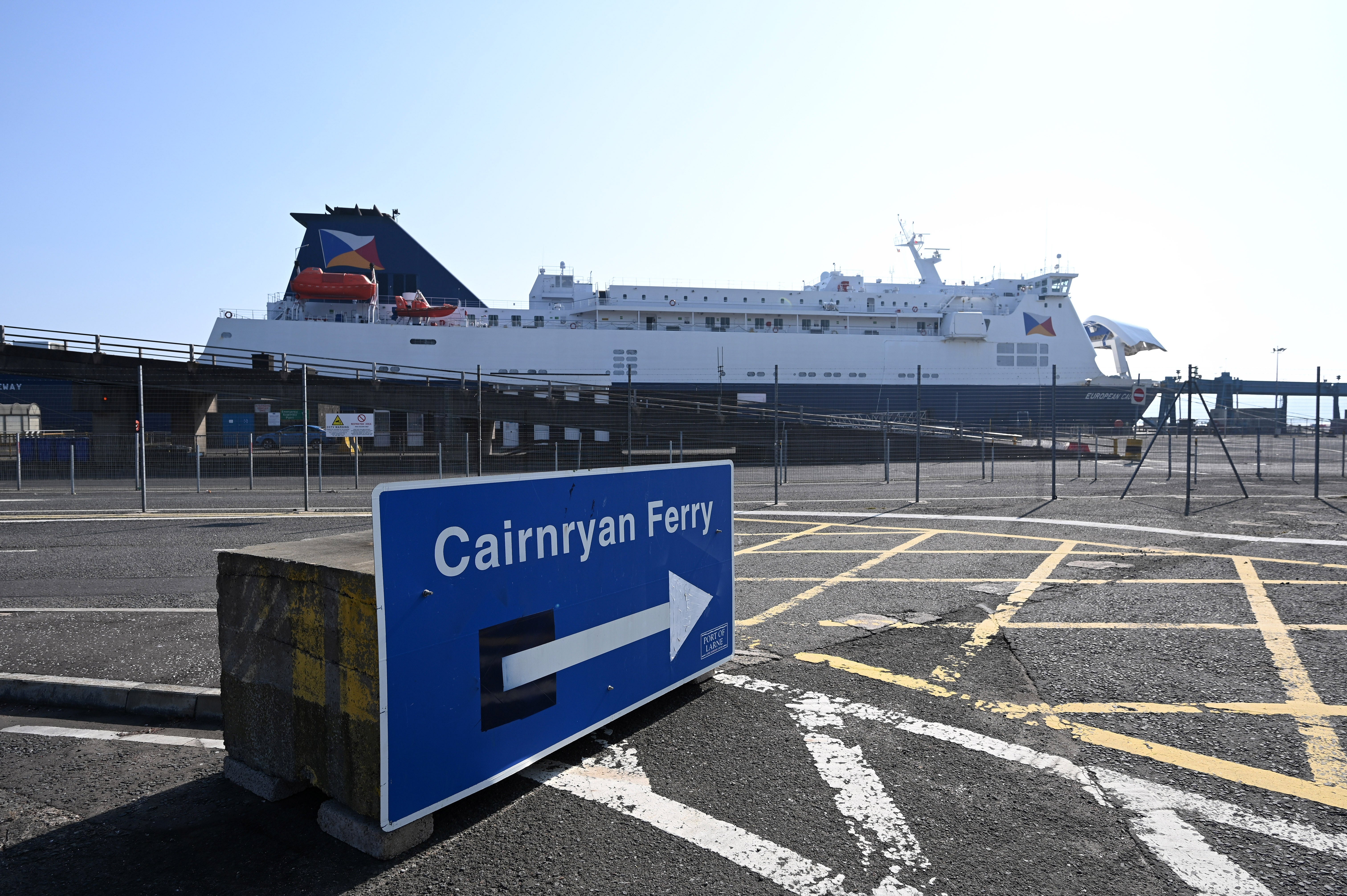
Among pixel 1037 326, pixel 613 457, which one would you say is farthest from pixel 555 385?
pixel 1037 326

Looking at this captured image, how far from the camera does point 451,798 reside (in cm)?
281

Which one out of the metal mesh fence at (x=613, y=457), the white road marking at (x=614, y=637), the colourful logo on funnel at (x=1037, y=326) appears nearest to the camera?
the white road marking at (x=614, y=637)

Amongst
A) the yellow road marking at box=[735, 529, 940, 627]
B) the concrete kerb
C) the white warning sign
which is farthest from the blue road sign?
the white warning sign

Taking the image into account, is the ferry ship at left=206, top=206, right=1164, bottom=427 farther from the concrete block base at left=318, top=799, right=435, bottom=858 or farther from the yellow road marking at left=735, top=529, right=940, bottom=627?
the concrete block base at left=318, top=799, right=435, bottom=858

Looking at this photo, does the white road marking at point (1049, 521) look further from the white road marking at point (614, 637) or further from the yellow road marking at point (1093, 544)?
the white road marking at point (614, 637)

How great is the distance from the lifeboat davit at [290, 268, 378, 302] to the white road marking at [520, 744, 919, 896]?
39310 millimetres

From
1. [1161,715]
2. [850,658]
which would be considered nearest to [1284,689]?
[1161,715]

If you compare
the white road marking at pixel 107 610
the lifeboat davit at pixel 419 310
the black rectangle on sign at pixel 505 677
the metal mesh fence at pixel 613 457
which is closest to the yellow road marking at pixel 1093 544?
the metal mesh fence at pixel 613 457

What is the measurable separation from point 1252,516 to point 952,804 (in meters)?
11.9

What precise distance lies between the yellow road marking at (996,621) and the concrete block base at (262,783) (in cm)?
347

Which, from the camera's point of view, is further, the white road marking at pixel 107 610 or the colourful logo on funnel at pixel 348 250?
the colourful logo on funnel at pixel 348 250

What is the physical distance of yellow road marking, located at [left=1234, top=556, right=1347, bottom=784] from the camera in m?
3.22

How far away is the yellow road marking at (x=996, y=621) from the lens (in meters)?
4.57

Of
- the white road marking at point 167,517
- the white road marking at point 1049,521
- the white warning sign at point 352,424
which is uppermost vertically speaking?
the white warning sign at point 352,424
